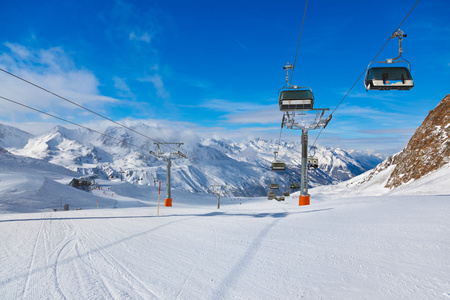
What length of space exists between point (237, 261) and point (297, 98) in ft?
33.8

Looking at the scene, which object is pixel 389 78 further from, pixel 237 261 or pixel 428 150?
pixel 428 150

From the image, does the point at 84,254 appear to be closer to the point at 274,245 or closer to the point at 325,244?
the point at 274,245

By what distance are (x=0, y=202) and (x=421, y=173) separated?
7034 centimetres

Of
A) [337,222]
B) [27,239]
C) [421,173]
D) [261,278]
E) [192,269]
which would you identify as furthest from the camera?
[421,173]

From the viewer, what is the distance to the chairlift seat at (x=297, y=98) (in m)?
13.7

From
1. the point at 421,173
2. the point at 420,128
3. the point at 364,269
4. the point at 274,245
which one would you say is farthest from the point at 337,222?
the point at 420,128

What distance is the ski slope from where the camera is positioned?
4262 mm

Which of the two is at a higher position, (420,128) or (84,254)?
(420,128)

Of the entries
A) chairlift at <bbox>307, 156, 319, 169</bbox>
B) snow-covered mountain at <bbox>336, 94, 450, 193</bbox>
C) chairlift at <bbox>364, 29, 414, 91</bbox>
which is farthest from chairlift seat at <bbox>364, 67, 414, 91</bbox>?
snow-covered mountain at <bbox>336, 94, 450, 193</bbox>

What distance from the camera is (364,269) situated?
502 cm

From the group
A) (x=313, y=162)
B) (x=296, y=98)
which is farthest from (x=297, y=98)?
(x=313, y=162)

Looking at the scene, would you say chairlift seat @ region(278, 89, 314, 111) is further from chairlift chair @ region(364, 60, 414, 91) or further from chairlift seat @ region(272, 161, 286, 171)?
chairlift seat @ region(272, 161, 286, 171)

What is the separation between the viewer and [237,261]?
18.9 ft

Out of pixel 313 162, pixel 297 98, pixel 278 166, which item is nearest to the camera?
pixel 297 98
